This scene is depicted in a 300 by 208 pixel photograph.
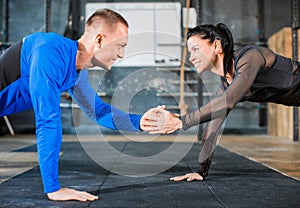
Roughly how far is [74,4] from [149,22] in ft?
5.23

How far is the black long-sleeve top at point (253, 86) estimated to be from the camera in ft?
6.98

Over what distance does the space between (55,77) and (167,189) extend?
0.91m

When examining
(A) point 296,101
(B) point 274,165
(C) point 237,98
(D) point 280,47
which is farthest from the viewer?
(D) point 280,47

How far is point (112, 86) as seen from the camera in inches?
316

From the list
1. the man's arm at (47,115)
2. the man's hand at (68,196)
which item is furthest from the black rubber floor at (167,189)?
the man's arm at (47,115)

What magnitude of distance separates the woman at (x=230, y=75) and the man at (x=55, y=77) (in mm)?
467

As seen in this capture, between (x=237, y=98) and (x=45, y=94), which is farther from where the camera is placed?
(x=237, y=98)

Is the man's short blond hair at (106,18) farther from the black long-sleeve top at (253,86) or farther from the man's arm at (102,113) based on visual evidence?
the black long-sleeve top at (253,86)

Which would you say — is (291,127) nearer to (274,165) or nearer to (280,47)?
(280,47)

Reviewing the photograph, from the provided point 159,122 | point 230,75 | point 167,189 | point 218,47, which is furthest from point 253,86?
point 167,189

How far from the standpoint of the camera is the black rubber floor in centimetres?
187

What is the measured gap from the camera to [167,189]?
2.24 m

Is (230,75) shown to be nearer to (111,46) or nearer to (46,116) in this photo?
(111,46)

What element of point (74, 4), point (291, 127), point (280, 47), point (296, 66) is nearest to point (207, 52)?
point (296, 66)
